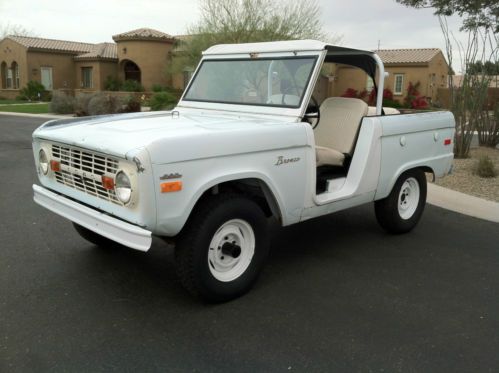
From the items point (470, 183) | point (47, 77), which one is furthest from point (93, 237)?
point (47, 77)

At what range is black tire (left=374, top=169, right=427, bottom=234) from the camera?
16.9ft

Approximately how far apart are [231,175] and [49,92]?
114ft

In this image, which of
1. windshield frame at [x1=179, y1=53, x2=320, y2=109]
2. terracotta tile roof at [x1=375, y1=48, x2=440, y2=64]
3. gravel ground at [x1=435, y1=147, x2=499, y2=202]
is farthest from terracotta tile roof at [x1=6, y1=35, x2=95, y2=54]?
windshield frame at [x1=179, y1=53, x2=320, y2=109]

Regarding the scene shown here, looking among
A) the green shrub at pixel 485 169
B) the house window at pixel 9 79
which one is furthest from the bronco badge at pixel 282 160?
the house window at pixel 9 79

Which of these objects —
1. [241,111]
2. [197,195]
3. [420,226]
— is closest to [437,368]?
[197,195]

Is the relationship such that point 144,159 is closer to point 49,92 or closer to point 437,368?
point 437,368

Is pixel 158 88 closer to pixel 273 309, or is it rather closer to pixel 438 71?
pixel 438 71

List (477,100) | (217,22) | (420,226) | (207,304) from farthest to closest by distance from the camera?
(217,22) → (477,100) → (420,226) → (207,304)

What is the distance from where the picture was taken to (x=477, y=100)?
1051cm

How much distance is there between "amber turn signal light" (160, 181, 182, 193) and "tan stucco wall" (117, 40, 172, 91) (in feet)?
97.5

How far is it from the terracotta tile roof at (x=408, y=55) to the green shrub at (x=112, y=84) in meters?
17.3

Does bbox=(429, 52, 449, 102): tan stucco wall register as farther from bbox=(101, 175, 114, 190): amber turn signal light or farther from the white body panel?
bbox=(101, 175, 114, 190): amber turn signal light

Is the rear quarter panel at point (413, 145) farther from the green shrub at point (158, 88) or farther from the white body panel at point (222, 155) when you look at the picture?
the green shrub at point (158, 88)

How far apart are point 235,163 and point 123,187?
0.80m
